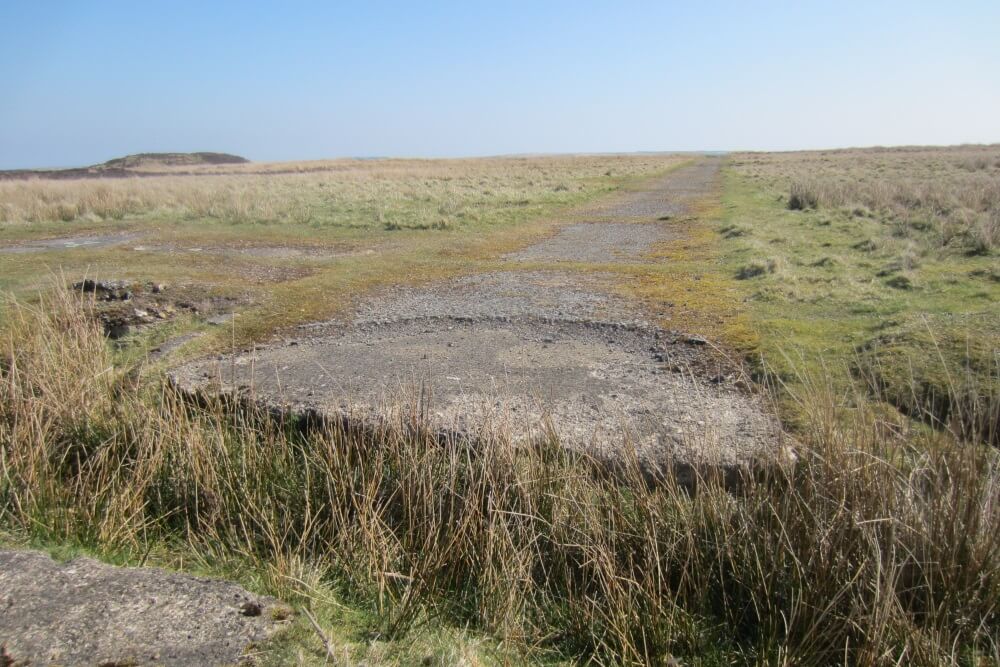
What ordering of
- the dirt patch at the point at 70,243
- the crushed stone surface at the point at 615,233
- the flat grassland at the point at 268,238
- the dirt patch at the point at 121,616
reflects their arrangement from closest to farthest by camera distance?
the dirt patch at the point at 121,616 → the flat grassland at the point at 268,238 → the crushed stone surface at the point at 615,233 → the dirt patch at the point at 70,243

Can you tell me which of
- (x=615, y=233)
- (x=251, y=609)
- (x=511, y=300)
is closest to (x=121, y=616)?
(x=251, y=609)

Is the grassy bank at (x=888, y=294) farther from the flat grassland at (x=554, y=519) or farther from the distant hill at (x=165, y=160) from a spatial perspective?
the distant hill at (x=165, y=160)

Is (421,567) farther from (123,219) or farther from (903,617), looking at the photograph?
(123,219)

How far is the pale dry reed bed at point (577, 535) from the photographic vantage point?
2816mm

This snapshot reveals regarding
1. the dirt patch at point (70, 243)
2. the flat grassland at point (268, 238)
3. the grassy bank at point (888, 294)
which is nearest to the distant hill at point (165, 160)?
the flat grassland at point (268, 238)

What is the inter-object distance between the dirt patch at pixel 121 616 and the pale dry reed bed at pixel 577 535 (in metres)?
0.28

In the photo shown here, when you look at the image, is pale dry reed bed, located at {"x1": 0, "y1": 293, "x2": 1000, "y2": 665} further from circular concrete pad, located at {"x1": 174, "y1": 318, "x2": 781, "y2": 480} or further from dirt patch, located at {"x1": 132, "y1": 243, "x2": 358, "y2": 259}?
dirt patch, located at {"x1": 132, "y1": 243, "x2": 358, "y2": 259}

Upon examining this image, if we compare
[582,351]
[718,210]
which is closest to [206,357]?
[582,351]

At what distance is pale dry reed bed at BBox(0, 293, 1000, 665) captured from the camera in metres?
2.82

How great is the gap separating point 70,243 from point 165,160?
283ft

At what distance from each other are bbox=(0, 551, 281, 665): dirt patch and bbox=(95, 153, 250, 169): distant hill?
85185 mm

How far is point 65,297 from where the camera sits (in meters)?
6.05

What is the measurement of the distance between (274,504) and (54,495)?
1.30 metres

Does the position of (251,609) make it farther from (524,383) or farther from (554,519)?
(524,383)
